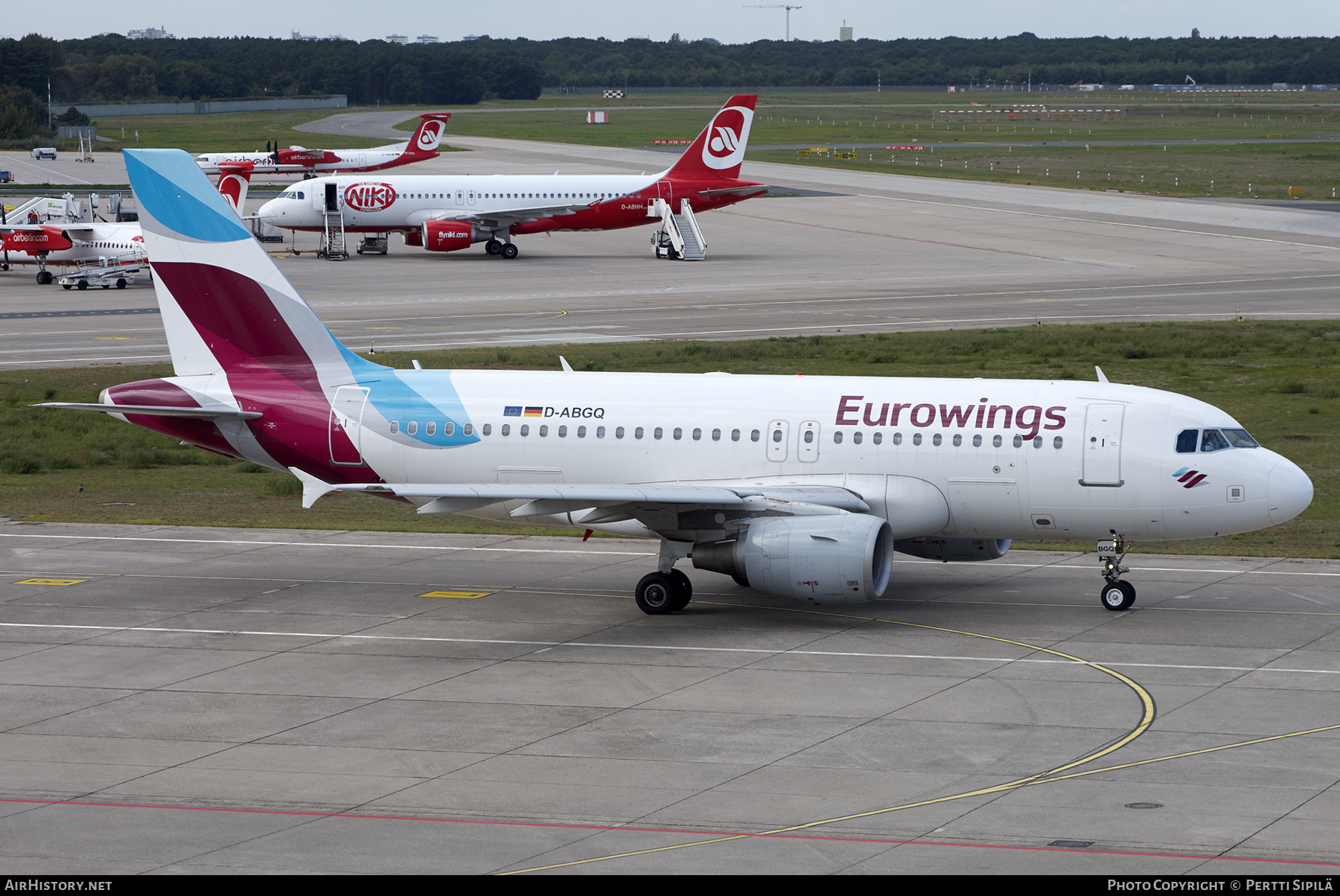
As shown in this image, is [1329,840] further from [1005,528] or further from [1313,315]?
[1313,315]

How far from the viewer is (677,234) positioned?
92.1 m

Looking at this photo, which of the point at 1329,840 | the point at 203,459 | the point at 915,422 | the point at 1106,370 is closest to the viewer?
the point at 1329,840

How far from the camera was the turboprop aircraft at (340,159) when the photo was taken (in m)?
130

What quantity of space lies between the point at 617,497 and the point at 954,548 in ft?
24.2

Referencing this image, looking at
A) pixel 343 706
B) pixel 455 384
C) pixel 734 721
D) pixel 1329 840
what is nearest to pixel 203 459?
pixel 455 384

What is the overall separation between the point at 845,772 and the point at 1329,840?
5.90 meters

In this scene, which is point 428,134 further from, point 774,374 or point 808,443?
point 808,443

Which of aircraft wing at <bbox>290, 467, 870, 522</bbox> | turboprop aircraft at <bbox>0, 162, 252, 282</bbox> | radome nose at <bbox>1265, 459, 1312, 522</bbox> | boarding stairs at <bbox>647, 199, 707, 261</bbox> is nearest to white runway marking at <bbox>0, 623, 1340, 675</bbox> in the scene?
aircraft wing at <bbox>290, 467, 870, 522</bbox>

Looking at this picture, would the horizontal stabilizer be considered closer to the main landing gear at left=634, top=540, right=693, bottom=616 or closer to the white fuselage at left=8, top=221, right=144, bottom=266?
the main landing gear at left=634, top=540, right=693, bottom=616

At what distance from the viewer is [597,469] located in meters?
30.3

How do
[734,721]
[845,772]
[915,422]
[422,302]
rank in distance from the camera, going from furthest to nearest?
1. [422,302]
2. [915,422]
3. [734,721]
4. [845,772]

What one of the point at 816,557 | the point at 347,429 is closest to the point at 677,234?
the point at 347,429

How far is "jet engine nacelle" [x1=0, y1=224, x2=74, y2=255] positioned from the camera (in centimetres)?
8475

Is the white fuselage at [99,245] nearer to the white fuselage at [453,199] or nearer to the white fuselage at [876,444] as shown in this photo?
the white fuselage at [453,199]
